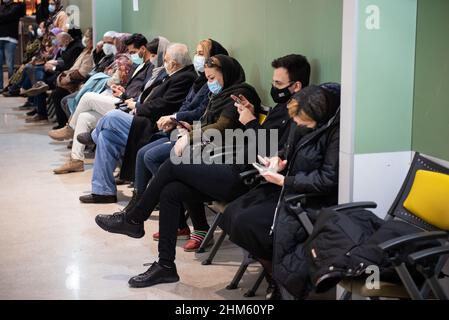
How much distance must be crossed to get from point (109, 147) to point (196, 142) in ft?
4.48

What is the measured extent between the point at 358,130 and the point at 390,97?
0.80 ft

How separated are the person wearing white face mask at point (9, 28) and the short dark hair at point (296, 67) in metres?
9.47

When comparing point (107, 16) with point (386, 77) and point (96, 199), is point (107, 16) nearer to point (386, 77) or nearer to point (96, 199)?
point (96, 199)

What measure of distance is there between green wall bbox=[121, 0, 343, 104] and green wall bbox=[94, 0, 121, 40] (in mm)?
2083

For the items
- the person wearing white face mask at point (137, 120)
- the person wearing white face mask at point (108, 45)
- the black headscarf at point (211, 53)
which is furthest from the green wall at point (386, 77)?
the person wearing white face mask at point (108, 45)

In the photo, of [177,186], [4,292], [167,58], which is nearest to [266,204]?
[177,186]

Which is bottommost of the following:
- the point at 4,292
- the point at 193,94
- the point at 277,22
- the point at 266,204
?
the point at 4,292

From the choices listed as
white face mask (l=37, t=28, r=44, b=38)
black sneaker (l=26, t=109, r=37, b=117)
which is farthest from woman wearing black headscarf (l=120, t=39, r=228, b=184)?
white face mask (l=37, t=28, r=44, b=38)

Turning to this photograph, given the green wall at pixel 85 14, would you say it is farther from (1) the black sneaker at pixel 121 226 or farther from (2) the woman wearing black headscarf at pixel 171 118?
(1) the black sneaker at pixel 121 226

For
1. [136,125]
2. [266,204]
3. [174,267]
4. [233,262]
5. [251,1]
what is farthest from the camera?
[136,125]

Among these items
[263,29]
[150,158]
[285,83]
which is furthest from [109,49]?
[285,83]

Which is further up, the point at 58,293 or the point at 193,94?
the point at 193,94

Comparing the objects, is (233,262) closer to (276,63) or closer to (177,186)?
(177,186)

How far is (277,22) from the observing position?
204 inches
